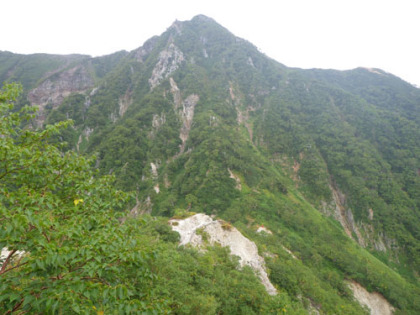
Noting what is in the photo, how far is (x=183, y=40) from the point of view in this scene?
146 metres

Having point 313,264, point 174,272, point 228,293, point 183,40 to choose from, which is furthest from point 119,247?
point 183,40

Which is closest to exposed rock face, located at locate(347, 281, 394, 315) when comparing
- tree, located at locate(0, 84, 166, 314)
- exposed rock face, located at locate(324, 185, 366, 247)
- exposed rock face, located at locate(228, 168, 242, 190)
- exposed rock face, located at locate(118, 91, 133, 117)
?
exposed rock face, located at locate(324, 185, 366, 247)

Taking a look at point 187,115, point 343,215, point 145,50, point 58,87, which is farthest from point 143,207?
point 145,50

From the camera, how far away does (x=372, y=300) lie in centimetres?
3444

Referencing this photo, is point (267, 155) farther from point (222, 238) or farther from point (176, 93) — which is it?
point (222, 238)

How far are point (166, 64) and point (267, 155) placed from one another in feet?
282

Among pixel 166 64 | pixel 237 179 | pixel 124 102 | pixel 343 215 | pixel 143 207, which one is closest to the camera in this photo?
pixel 143 207

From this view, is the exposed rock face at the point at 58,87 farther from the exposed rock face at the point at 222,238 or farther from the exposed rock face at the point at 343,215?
the exposed rock face at the point at 343,215

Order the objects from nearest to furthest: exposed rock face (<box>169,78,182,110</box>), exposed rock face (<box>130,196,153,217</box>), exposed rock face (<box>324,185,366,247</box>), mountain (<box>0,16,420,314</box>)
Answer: mountain (<box>0,16,420,314</box>) → exposed rock face (<box>130,196,153,217</box>) → exposed rock face (<box>324,185,366,247</box>) → exposed rock face (<box>169,78,182,110</box>)

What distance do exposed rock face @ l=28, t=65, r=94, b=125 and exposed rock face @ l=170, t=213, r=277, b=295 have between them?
108534 mm

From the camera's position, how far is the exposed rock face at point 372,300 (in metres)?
33.5

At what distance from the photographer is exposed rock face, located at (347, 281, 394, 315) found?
110 feet

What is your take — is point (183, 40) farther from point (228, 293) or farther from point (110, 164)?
point (228, 293)

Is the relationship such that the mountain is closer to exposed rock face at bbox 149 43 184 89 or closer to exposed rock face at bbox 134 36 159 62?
exposed rock face at bbox 149 43 184 89
